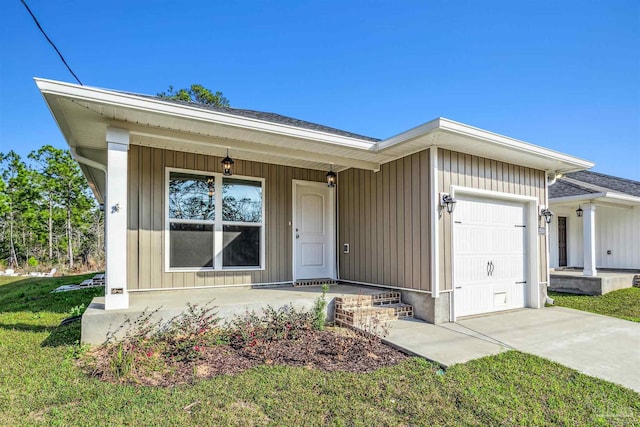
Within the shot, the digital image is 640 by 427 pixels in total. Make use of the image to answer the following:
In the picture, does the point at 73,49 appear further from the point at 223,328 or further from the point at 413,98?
the point at 413,98

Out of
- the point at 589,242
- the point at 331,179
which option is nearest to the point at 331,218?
the point at 331,179

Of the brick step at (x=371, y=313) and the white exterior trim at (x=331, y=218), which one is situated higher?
the white exterior trim at (x=331, y=218)

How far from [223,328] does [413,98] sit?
9.52 metres

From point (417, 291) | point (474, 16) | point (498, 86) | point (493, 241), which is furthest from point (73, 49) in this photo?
point (498, 86)

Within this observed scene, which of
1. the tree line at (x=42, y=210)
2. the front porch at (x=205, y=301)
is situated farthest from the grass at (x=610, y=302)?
the tree line at (x=42, y=210)

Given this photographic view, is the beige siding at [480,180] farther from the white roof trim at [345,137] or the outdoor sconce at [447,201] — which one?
the white roof trim at [345,137]

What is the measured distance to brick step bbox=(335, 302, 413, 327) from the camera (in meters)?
4.81

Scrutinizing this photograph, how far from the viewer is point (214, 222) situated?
5953 mm

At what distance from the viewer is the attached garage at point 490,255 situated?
5.51 m

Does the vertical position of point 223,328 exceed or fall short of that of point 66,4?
it falls short

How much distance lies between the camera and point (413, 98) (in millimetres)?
11070

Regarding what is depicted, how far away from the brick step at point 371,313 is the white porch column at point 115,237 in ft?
9.25

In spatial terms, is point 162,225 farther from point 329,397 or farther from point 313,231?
point 329,397

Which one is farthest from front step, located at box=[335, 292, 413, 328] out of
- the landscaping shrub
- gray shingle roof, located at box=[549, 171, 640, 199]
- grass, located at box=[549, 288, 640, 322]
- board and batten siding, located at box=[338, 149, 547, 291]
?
gray shingle roof, located at box=[549, 171, 640, 199]
